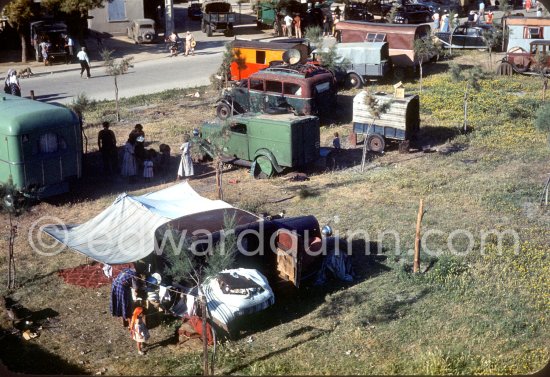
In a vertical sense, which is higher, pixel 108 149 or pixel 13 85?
pixel 13 85

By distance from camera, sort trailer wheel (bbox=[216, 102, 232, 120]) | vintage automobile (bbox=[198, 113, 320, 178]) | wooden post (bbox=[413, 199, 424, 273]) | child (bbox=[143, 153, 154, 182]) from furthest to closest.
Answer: trailer wheel (bbox=[216, 102, 232, 120]) < child (bbox=[143, 153, 154, 182]) < vintage automobile (bbox=[198, 113, 320, 178]) < wooden post (bbox=[413, 199, 424, 273])

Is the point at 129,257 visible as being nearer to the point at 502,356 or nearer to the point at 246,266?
the point at 246,266

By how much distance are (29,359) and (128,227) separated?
10.3ft

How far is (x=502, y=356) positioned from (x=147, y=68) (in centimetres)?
2518

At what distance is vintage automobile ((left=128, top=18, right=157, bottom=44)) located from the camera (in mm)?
37938

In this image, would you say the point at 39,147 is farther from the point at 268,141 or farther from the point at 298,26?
the point at 298,26

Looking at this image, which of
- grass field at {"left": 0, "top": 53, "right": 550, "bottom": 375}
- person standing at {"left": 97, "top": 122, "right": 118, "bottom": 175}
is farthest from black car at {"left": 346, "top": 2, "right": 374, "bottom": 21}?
person standing at {"left": 97, "top": 122, "right": 118, "bottom": 175}

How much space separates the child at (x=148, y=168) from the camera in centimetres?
1842

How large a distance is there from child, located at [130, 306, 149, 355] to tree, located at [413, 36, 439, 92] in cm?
1935

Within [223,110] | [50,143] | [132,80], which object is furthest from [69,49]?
[50,143]

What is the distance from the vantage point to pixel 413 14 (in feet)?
131

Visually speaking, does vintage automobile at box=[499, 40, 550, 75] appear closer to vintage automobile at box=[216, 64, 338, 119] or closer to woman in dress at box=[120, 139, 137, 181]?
vintage automobile at box=[216, 64, 338, 119]

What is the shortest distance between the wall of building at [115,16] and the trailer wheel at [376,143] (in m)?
23.5

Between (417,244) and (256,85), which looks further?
(256,85)
